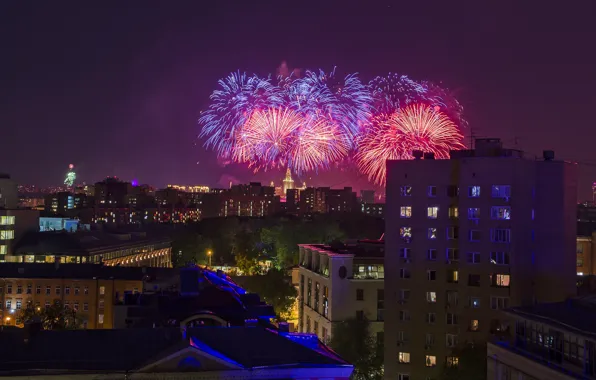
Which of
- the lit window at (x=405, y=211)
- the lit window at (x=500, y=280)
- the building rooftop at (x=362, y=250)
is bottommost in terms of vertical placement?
the lit window at (x=500, y=280)

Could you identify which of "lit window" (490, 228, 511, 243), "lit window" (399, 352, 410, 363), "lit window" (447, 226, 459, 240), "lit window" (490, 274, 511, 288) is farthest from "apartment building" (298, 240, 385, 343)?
"lit window" (490, 228, 511, 243)

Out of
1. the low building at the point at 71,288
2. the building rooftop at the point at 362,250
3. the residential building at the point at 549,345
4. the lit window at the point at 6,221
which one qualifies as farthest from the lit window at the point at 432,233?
the lit window at the point at 6,221

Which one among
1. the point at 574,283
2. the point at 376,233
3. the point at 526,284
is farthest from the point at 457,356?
the point at 376,233

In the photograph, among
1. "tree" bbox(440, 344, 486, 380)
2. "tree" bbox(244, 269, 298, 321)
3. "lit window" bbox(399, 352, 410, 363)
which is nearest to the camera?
"tree" bbox(440, 344, 486, 380)

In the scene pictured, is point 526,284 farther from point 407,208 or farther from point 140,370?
point 140,370

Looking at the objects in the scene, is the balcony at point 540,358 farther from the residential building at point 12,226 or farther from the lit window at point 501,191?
the residential building at point 12,226

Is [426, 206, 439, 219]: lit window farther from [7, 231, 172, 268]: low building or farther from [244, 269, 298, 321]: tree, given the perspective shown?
[7, 231, 172, 268]: low building
